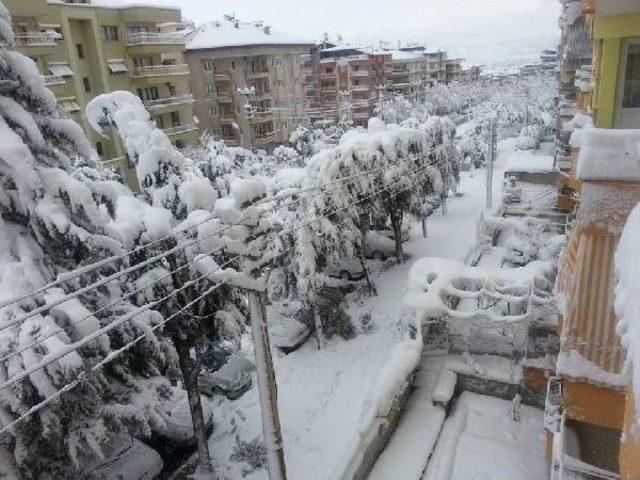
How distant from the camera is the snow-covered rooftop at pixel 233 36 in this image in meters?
46.5

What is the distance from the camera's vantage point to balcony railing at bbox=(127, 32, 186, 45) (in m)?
36.0

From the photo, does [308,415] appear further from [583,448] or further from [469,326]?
→ [583,448]

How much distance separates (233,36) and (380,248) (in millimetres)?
33874

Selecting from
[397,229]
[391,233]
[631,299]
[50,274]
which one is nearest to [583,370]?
[631,299]

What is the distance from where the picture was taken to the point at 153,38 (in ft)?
121

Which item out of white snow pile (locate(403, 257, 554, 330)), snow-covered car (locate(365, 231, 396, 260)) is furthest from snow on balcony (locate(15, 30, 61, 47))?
white snow pile (locate(403, 257, 554, 330))

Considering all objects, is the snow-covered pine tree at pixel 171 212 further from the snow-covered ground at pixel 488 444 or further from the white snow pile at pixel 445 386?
the snow-covered ground at pixel 488 444

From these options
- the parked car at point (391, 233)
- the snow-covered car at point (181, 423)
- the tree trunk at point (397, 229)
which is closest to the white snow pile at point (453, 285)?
the snow-covered car at point (181, 423)

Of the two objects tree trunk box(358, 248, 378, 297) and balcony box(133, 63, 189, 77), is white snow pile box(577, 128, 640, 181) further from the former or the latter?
balcony box(133, 63, 189, 77)

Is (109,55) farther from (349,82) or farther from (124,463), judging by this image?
(349,82)

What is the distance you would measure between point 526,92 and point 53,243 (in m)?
72.6

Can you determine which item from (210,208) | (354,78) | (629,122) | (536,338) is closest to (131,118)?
(210,208)

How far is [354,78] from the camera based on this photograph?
6325cm

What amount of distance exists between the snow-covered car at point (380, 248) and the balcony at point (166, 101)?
2241 centimetres
